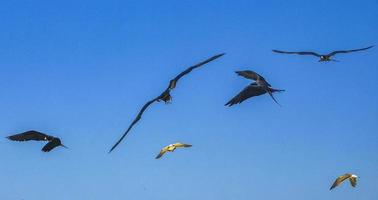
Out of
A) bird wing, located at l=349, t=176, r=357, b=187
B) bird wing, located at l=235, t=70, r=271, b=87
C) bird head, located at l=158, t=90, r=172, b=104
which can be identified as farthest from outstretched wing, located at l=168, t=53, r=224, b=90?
bird wing, located at l=349, t=176, r=357, b=187

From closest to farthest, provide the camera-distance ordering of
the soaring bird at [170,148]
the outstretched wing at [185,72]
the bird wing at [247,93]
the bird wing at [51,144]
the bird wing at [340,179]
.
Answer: the outstretched wing at [185,72]
the bird wing at [51,144]
the bird wing at [247,93]
the soaring bird at [170,148]
the bird wing at [340,179]

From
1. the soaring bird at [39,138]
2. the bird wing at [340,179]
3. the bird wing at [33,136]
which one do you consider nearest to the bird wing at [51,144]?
the soaring bird at [39,138]

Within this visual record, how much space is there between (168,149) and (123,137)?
512 inches

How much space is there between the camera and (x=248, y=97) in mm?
30531

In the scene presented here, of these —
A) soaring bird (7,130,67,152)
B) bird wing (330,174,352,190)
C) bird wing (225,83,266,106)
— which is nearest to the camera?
soaring bird (7,130,67,152)

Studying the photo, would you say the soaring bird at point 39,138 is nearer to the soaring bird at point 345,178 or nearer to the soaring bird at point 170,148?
the soaring bird at point 170,148

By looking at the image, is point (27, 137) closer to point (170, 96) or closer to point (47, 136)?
point (47, 136)

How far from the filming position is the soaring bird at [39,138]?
30.3 meters

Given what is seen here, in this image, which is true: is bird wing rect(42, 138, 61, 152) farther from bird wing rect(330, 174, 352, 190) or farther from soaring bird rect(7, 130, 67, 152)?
bird wing rect(330, 174, 352, 190)

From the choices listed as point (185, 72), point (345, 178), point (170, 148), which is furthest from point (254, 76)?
point (345, 178)

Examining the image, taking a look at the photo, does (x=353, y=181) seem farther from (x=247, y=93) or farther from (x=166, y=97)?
(x=166, y=97)

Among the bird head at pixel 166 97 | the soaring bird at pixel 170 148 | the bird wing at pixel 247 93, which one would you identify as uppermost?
the bird wing at pixel 247 93

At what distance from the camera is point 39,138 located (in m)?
31.1

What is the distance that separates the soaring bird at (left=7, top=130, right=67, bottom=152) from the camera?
99.3ft
